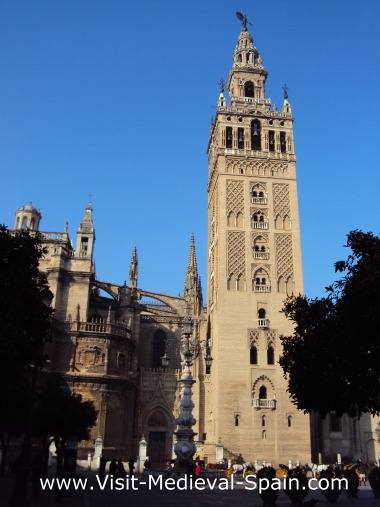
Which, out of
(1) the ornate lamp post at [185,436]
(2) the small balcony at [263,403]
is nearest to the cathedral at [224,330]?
(2) the small balcony at [263,403]

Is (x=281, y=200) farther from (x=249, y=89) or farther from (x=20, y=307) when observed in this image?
(x=20, y=307)

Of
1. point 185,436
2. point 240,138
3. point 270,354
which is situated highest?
point 240,138

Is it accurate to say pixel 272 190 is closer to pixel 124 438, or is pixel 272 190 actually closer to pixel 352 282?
pixel 124 438

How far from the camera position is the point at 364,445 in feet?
148

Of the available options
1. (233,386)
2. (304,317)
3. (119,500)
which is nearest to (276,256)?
(233,386)

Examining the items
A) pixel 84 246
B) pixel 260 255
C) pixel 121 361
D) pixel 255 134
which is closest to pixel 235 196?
pixel 260 255

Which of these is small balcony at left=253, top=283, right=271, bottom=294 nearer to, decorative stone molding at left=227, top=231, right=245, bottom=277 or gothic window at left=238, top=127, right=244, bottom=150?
decorative stone molding at left=227, top=231, right=245, bottom=277

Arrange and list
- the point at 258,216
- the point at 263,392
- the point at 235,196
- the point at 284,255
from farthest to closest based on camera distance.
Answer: the point at 235,196
the point at 258,216
the point at 284,255
the point at 263,392

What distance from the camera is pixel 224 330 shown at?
40.2m

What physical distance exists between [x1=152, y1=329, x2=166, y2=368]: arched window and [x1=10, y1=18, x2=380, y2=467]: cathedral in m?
0.10

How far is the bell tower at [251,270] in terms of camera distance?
126 feet

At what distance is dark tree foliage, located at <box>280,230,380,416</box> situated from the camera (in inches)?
591

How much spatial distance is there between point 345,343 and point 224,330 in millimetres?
24541

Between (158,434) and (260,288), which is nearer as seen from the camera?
(260,288)
